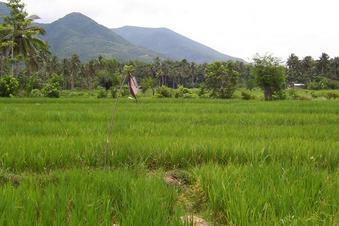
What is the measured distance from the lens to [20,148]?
17.3 feet

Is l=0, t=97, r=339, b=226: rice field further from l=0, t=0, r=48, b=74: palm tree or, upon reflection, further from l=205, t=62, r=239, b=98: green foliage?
l=205, t=62, r=239, b=98: green foliage

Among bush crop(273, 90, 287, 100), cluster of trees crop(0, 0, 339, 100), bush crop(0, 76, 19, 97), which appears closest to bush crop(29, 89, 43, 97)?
cluster of trees crop(0, 0, 339, 100)

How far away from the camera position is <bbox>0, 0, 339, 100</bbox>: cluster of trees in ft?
122

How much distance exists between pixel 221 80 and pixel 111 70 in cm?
3901

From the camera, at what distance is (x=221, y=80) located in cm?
5116

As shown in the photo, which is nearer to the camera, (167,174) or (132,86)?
(132,86)

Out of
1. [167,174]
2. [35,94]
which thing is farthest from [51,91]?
[167,174]

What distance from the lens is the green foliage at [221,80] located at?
48.8m

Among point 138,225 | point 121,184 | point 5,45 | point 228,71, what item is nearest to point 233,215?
point 138,225

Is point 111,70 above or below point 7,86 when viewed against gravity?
above

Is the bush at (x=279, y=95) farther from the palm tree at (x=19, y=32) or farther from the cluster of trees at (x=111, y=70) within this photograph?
the palm tree at (x=19, y=32)

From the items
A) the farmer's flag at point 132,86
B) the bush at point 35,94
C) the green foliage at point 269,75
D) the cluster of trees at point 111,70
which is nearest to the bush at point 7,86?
the cluster of trees at point 111,70

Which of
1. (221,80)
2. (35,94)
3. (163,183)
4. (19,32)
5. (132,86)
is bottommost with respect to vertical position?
(35,94)

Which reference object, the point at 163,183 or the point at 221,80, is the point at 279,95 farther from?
the point at 163,183
